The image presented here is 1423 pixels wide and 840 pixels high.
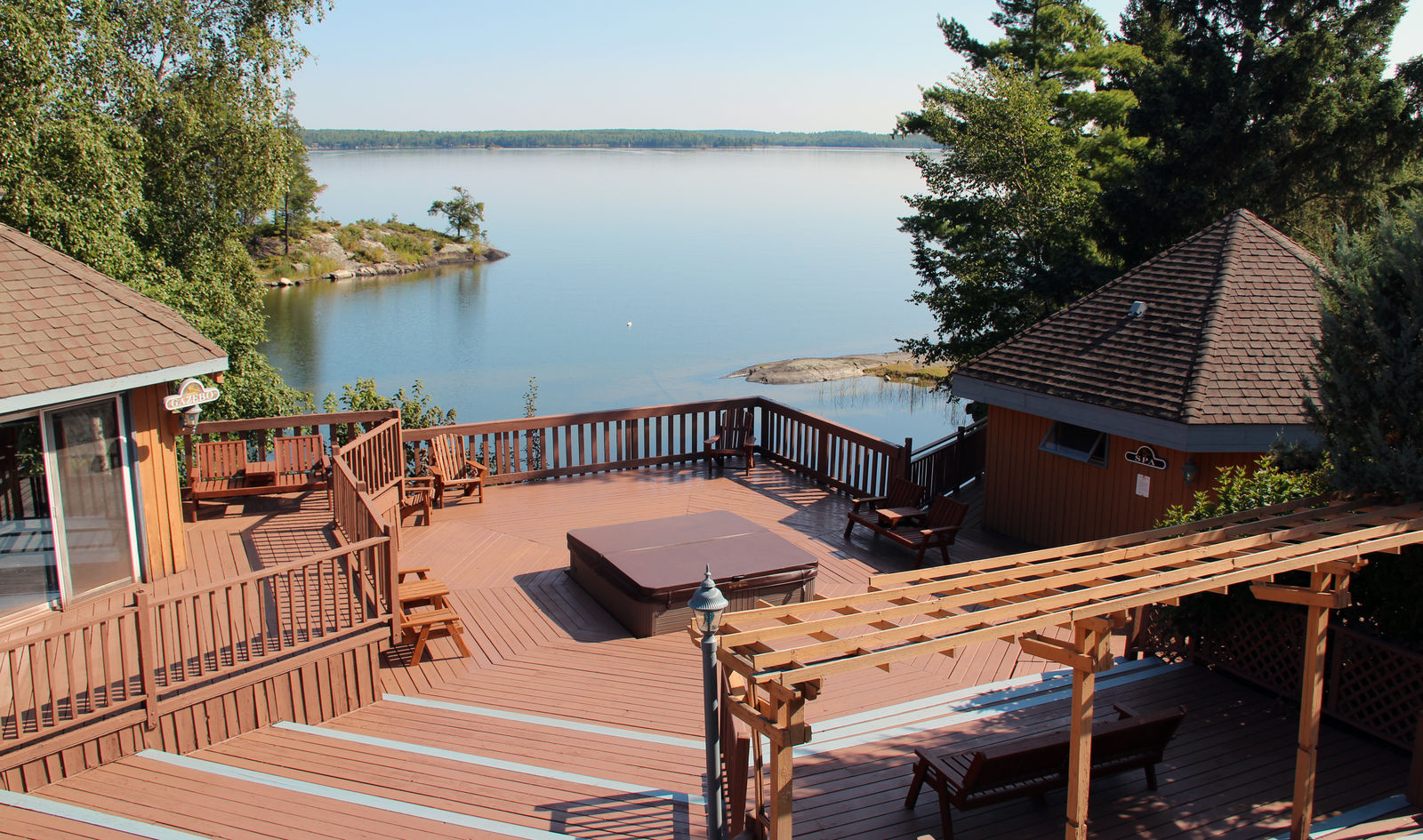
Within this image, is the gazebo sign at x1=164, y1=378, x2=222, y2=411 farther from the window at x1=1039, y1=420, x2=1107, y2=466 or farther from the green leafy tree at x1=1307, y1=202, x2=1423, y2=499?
the green leafy tree at x1=1307, y1=202, x2=1423, y2=499

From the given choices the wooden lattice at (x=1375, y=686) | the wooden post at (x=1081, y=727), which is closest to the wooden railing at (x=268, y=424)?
the wooden post at (x=1081, y=727)

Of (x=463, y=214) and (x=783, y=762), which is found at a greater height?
(x=463, y=214)

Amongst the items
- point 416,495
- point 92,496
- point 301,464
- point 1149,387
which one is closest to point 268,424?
point 301,464

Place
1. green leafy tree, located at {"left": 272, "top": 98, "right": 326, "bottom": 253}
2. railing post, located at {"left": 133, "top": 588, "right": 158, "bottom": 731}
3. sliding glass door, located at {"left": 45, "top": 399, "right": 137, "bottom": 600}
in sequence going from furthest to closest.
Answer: green leafy tree, located at {"left": 272, "top": 98, "right": 326, "bottom": 253} < sliding glass door, located at {"left": 45, "top": 399, "right": 137, "bottom": 600} < railing post, located at {"left": 133, "top": 588, "right": 158, "bottom": 731}

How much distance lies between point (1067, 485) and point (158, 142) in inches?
663

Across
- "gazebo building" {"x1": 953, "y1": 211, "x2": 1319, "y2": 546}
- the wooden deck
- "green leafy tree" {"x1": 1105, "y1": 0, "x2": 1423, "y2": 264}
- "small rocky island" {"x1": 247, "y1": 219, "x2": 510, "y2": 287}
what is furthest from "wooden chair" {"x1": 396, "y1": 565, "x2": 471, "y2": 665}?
"small rocky island" {"x1": 247, "y1": 219, "x2": 510, "y2": 287}

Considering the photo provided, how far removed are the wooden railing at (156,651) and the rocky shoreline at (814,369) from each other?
30997 millimetres

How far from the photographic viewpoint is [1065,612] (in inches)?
178

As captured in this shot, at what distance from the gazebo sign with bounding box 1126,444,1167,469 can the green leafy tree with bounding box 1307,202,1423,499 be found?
9.90ft

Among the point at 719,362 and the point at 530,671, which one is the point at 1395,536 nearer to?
the point at 530,671

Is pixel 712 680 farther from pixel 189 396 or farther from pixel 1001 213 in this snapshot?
pixel 1001 213

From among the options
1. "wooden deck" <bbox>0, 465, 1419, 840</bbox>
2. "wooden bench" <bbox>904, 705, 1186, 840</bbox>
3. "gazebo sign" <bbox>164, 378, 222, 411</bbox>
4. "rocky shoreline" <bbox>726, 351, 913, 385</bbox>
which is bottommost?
"rocky shoreline" <bbox>726, 351, 913, 385</bbox>

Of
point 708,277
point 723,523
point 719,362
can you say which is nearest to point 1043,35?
point 719,362

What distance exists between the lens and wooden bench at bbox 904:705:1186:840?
17.3 feet
